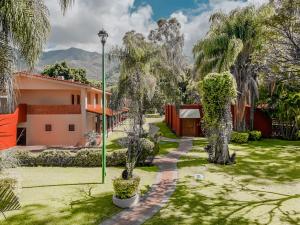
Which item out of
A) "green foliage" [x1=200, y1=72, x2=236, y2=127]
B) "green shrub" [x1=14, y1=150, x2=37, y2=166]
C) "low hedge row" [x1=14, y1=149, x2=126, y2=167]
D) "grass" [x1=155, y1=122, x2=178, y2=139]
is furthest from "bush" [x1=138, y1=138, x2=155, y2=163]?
"grass" [x1=155, y1=122, x2=178, y2=139]

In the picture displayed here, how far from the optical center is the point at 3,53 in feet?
31.1

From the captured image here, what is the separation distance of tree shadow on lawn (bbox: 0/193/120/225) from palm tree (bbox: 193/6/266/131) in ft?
68.4

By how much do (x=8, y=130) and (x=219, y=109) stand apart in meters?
17.1

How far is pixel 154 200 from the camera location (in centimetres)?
1309

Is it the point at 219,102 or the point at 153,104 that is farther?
the point at 153,104

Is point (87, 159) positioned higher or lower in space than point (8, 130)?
lower

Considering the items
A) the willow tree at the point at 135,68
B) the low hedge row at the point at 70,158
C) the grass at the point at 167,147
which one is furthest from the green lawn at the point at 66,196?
the willow tree at the point at 135,68

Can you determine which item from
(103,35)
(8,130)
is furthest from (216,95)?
(8,130)

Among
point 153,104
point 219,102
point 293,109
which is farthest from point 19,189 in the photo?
point 293,109

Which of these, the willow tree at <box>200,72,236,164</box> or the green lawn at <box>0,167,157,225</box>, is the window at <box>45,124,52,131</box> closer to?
the green lawn at <box>0,167,157,225</box>

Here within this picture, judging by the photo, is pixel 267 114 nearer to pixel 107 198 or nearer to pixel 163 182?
pixel 163 182

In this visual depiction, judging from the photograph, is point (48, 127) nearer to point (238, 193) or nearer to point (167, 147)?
point (167, 147)

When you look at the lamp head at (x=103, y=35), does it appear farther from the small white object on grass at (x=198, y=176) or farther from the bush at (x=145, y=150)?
the small white object on grass at (x=198, y=176)

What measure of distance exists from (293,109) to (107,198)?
25.8 m
